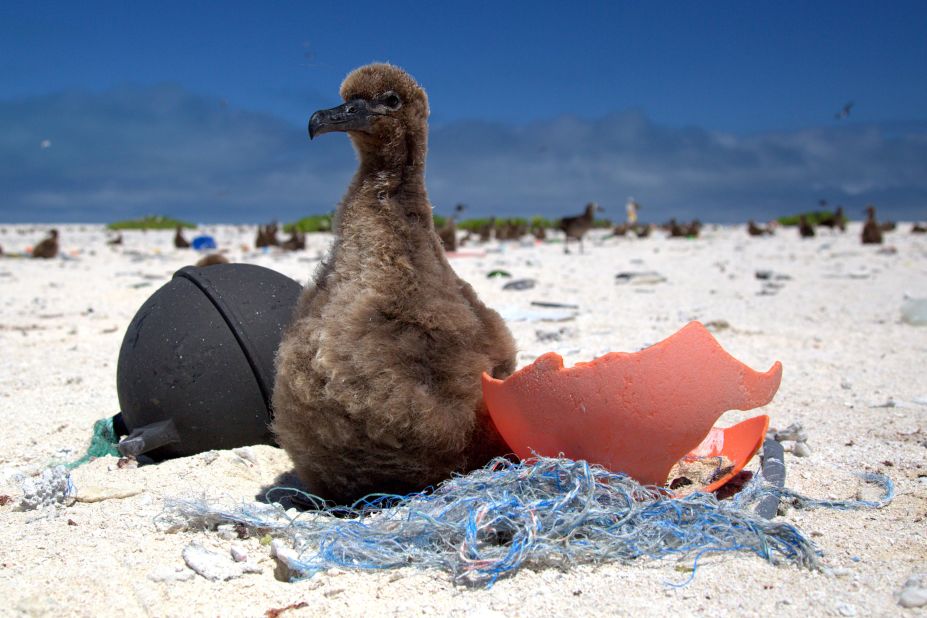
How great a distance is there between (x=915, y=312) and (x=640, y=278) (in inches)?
199

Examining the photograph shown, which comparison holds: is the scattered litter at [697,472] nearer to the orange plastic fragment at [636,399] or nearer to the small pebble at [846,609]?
the orange plastic fragment at [636,399]

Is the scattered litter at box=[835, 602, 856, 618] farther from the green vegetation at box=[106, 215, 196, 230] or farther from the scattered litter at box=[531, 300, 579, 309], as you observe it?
the green vegetation at box=[106, 215, 196, 230]

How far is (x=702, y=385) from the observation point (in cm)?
319

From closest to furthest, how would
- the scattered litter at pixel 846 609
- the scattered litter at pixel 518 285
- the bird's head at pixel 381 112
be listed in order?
the scattered litter at pixel 846 609 → the bird's head at pixel 381 112 → the scattered litter at pixel 518 285

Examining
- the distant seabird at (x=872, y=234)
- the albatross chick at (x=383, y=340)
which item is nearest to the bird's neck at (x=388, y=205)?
the albatross chick at (x=383, y=340)

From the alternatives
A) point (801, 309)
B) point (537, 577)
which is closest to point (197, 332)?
point (537, 577)

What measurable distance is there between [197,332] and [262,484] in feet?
3.06

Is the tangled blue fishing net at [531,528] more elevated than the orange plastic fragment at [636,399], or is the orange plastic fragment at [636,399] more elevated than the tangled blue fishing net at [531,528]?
the orange plastic fragment at [636,399]

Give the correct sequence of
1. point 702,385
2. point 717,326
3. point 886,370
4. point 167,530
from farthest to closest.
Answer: point 717,326, point 886,370, point 167,530, point 702,385

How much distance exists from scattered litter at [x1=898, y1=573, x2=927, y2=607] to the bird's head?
2580 mm

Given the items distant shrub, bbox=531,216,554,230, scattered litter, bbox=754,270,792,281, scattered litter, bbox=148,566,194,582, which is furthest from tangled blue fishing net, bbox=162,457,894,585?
distant shrub, bbox=531,216,554,230

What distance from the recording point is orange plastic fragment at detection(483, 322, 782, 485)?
3.18 m

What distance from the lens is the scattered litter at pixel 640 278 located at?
1377cm

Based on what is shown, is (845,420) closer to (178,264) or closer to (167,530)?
(167,530)
